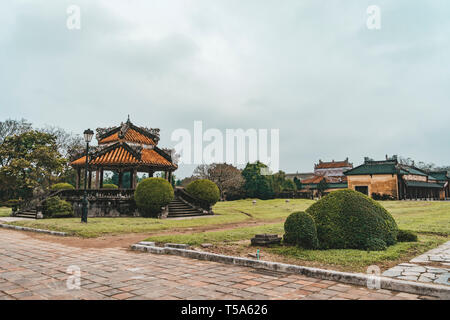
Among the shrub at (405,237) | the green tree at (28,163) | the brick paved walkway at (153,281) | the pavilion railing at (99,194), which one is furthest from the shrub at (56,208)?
the shrub at (405,237)

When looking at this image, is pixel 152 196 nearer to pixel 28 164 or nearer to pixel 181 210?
pixel 181 210

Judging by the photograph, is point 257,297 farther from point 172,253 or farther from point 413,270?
point 172,253

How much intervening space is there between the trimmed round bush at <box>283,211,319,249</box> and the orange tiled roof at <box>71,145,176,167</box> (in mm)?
16620

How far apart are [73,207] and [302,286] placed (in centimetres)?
1964

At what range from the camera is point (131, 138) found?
26.8m

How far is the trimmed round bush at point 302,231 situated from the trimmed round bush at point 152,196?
44.3 feet

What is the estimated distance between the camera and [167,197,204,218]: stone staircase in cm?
2211

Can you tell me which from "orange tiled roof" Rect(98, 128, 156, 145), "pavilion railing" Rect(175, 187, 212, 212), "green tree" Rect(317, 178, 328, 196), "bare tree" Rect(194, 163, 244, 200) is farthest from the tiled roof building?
"orange tiled roof" Rect(98, 128, 156, 145)

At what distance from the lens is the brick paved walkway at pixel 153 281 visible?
4566mm

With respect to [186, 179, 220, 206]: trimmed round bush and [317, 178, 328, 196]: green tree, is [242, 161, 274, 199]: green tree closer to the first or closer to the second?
[317, 178, 328, 196]: green tree

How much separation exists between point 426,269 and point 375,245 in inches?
72.4

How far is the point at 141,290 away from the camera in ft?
15.8

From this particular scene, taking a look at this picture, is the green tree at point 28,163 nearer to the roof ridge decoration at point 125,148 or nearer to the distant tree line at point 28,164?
the distant tree line at point 28,164

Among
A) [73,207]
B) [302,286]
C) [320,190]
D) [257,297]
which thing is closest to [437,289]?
[302,286]
